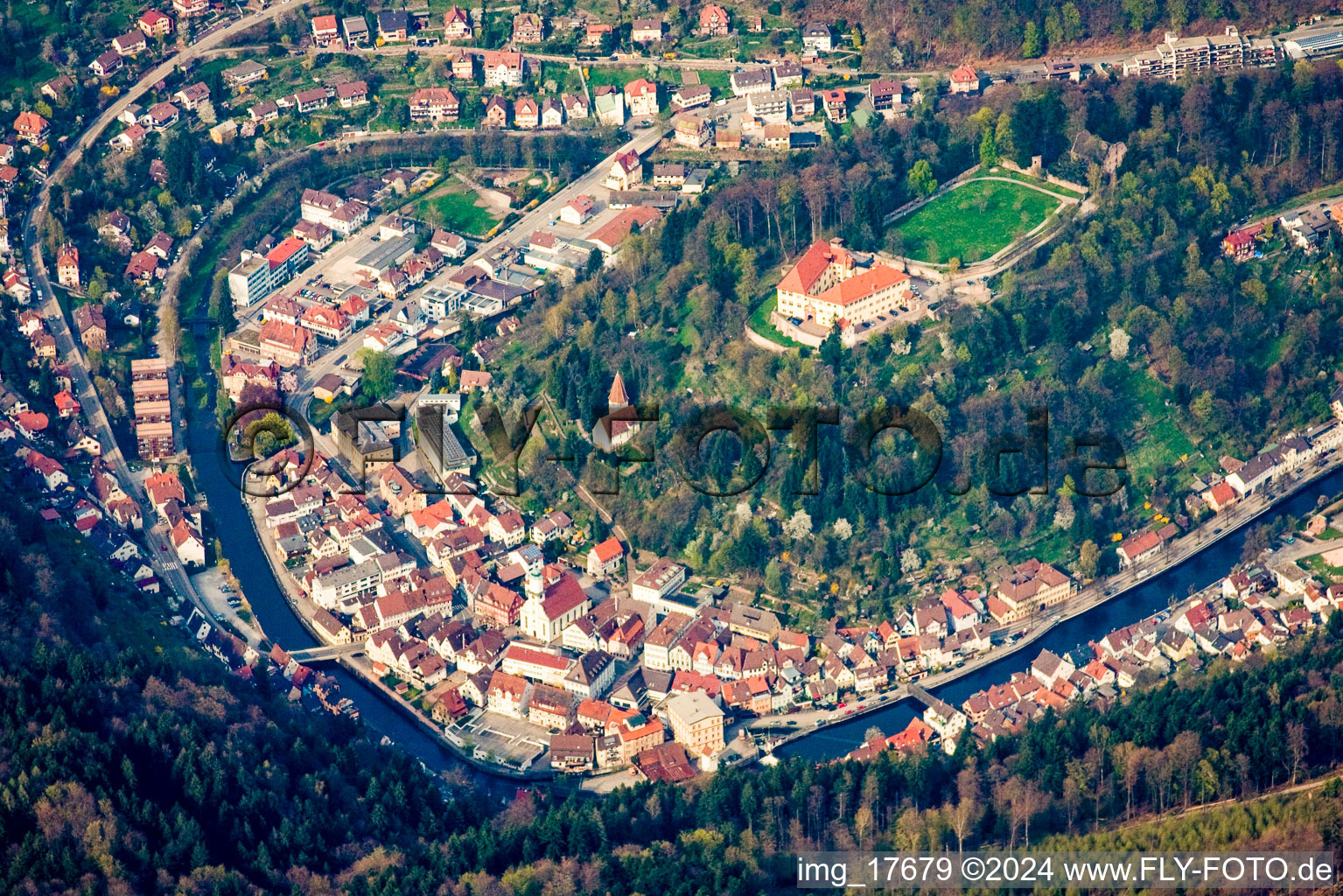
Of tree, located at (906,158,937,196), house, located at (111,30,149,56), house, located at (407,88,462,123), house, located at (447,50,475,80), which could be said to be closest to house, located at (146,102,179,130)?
house, located at (111,30,149,56)

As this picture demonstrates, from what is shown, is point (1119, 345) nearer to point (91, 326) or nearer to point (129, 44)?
point (91, 326)

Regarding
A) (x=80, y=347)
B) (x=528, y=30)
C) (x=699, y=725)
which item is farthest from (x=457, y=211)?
(x=699, y=725)

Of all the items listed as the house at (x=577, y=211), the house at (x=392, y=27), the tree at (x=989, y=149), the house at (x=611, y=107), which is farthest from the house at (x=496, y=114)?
the tree at (x=989, y=149)

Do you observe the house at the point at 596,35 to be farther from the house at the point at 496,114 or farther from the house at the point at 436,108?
the house at the point at 436,108

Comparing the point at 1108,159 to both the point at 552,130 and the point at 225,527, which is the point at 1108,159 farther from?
the point at 225,527

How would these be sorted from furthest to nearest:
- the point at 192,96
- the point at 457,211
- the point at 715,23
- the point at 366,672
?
the point at 715,23 < the point at 192,96 < the point at 457,211 < the point at 366,672

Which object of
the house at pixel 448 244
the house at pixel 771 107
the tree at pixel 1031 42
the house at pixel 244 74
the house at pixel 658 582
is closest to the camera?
the house at pixel 658 582

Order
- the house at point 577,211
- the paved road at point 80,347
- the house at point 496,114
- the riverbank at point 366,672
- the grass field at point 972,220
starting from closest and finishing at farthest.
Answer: the riverbank at point 366,672, the paved road at point 80,347, the grass field at point 972,220, the house at point 577,211, the house at point 496,114
